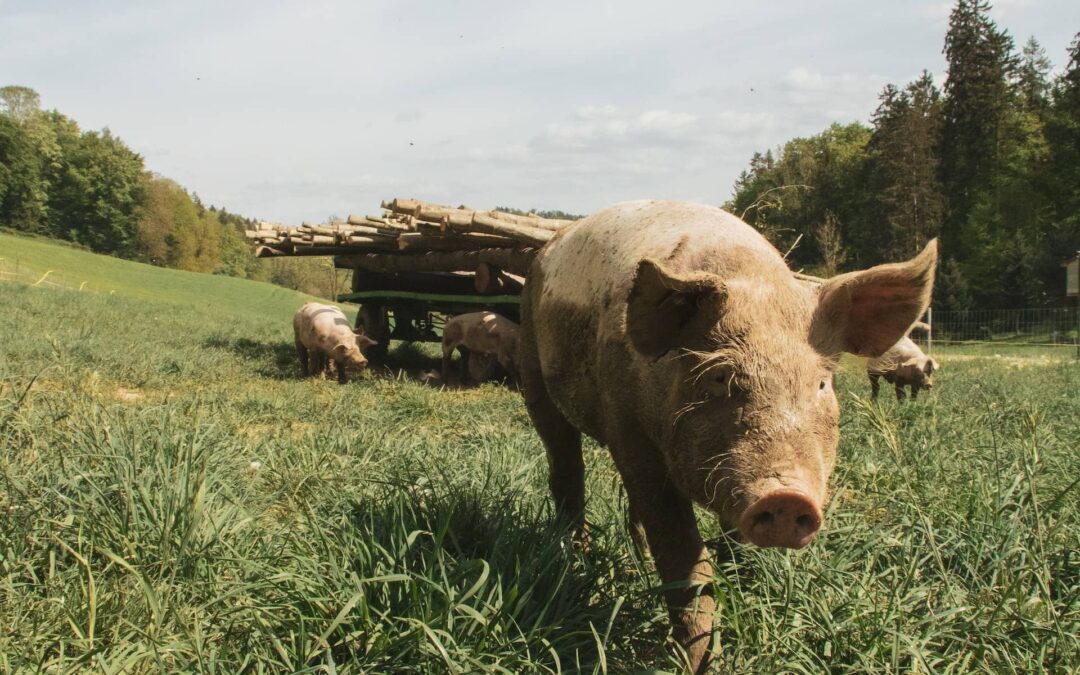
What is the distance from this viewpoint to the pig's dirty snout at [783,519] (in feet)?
7.30

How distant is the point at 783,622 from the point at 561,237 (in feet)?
6.91

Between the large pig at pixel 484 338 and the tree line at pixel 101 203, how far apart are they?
65.3 meters

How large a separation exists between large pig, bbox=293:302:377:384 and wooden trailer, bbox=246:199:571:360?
4.57ft

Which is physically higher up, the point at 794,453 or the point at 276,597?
the point at 794,453

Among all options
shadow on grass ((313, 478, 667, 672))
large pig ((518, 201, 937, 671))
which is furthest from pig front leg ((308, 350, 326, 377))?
large pig ((518, 201, 937, 671))

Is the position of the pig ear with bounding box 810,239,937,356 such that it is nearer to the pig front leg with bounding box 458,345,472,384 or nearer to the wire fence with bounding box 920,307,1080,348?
the pig front leg with bounding box 458,345,472,384

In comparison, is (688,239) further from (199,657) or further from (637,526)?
(199,657)

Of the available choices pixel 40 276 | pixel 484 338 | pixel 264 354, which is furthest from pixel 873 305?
pixel 40 276

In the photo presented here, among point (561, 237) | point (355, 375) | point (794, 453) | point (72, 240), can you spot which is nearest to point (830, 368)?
point (794, 453)

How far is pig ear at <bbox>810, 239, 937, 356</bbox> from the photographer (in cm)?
263

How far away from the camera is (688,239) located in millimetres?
3018

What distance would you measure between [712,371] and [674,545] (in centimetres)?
71

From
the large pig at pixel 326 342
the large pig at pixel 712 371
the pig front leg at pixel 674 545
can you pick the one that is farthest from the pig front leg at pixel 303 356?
the pig front leg at pixel 674 545

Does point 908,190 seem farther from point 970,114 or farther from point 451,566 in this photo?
point 451,566
